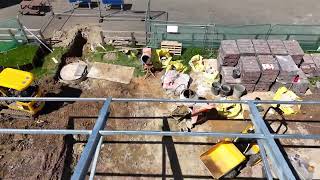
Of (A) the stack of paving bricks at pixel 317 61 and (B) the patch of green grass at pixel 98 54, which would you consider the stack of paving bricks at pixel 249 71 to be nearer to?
(A) the stack of paving bricks at pixel 317 61

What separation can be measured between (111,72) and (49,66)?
3794 mm

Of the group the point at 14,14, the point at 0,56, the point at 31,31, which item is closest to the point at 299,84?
the point at 31,31

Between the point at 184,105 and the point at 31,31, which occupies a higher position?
the point at 31,31

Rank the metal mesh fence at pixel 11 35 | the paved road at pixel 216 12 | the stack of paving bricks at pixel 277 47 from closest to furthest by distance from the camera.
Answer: the stack of paving bricks at pixel 277 47 → the metal mesh fence at pixel 11 35 → the paved road at pixel 216 12

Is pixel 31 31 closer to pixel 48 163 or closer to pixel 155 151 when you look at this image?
pixel 48 163

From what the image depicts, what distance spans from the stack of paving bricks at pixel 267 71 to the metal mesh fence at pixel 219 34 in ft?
9.22

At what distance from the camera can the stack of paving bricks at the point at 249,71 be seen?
55.6ft

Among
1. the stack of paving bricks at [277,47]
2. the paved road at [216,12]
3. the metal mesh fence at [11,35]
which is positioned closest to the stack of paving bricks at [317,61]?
the stack of paving bricks at [277,47]

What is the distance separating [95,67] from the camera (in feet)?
62.4

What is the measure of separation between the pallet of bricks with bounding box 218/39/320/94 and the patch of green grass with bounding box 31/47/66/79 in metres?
9.91

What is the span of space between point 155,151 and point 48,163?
505 cm

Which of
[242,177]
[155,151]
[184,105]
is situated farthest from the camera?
[184,105]

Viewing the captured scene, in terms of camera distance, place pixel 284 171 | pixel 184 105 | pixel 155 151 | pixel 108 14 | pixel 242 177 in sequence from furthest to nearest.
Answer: pixel 108 14 < pixel 184 105 < pixel 155 151 < pixel 242 177 < pixel 284 171

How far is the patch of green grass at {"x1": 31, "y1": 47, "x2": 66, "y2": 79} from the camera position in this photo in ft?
60.2
